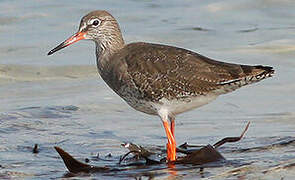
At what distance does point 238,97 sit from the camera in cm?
1036

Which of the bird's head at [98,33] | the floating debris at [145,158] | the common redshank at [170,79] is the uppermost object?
the bird's head at [98,33]

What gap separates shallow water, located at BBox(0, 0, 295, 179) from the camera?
8.06 m

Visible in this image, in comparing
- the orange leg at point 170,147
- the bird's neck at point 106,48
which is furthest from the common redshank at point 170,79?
the bird's neck at point 106,48

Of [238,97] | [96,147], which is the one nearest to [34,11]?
[238,97]

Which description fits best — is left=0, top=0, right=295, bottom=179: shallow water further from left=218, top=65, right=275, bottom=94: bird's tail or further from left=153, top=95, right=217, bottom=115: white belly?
left=218, top=65, right=275, bottom=94: bird's tail

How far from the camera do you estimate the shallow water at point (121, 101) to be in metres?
8.06

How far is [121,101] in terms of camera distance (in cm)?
1052

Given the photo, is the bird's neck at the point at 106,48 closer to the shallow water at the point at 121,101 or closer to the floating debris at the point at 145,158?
the shallow water at the point at 121,101

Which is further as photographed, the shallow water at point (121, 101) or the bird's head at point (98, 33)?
the bird's head at point (98, 33)

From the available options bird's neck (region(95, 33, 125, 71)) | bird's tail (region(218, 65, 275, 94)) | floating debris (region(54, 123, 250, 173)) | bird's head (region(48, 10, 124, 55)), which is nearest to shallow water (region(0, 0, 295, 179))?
floating debris (region(54, 123, 250, 173))

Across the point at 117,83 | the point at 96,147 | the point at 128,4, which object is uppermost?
the point at 128,4

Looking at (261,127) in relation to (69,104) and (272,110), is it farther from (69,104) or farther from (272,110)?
(69,104)

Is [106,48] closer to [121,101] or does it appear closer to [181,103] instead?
[181,103]

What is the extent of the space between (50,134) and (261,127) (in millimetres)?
2429
